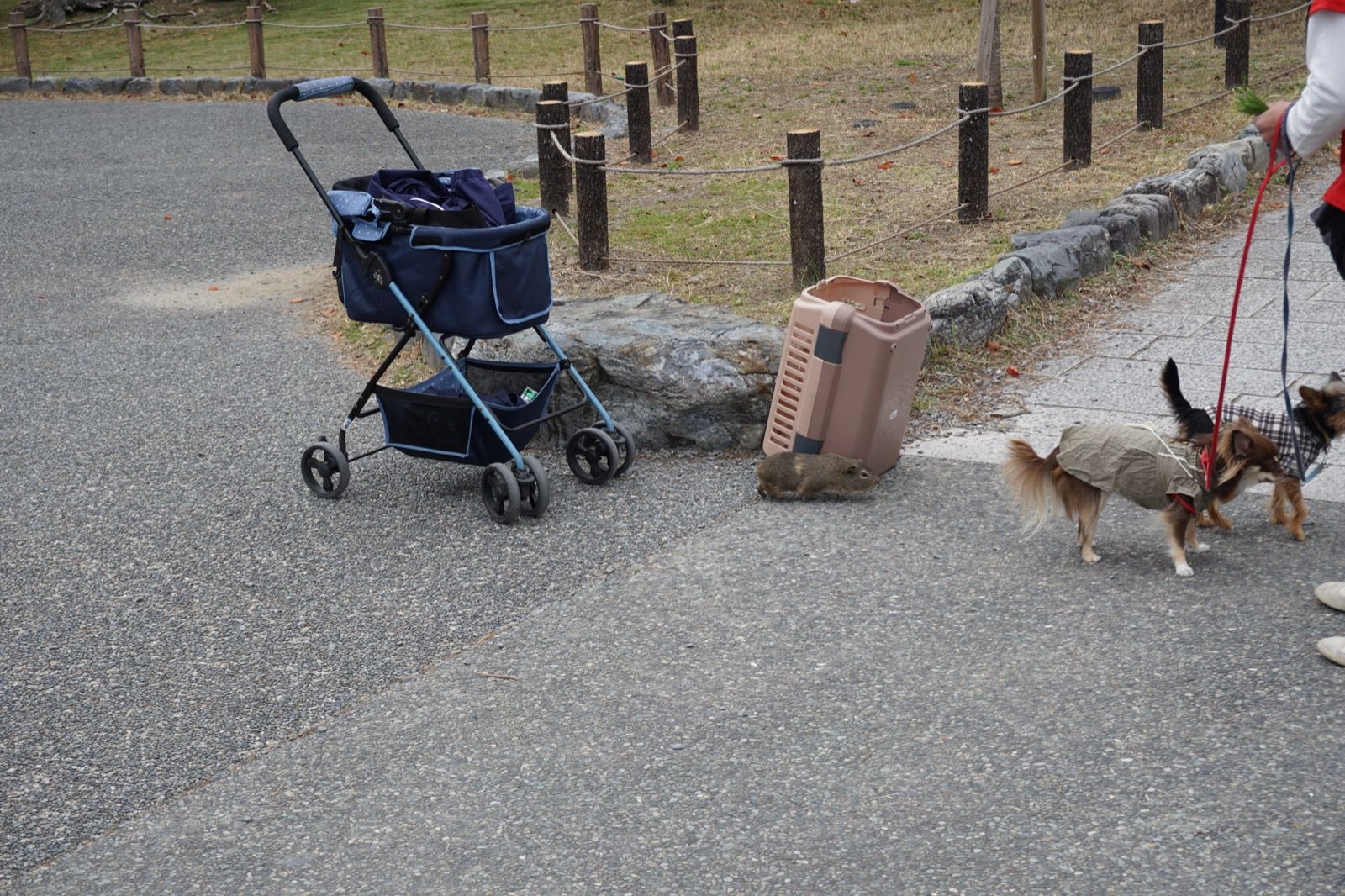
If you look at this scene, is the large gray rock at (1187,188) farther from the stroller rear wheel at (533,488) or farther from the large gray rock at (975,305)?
the stroller rear wheel at (533,488)

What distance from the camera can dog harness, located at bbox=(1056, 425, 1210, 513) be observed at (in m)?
4.07

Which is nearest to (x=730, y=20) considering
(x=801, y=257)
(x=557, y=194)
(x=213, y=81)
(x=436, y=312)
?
(x=213, y=81)

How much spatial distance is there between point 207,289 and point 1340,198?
22.8 ft

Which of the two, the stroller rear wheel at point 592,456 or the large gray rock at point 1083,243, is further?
the large gray rock at point 1083,243

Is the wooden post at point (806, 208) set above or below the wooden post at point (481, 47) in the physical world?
below

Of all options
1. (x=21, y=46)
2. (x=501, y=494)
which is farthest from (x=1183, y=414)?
(x=21, y=46)

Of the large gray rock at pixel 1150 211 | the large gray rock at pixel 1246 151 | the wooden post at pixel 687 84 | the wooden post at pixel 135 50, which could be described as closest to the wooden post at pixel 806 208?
the large gray rock at pixel 1150 211

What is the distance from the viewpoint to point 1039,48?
1256cm

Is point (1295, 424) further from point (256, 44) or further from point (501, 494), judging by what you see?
point (256, 44)

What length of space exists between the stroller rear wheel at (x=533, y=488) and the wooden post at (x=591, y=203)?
339 centimetres

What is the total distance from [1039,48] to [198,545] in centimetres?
1005

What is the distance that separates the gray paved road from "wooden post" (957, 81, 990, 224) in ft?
13.4

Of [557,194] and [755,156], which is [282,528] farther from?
[755,156]

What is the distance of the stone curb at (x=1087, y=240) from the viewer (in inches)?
250
